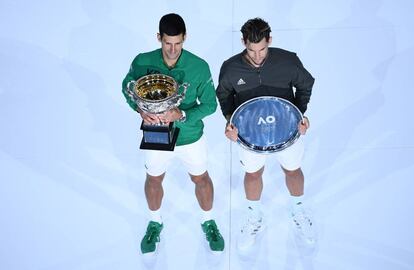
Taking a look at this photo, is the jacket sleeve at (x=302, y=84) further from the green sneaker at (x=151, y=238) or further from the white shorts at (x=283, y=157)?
the green sneaker at (x=151, y=238)

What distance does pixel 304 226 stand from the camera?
4754mm

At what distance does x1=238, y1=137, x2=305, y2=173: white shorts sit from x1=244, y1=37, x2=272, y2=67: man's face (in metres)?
0.73

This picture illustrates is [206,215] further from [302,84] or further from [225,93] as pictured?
[302,84]

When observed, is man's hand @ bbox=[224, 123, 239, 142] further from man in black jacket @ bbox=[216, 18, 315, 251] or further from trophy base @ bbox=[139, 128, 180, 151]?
trophy base @ bbox=[139, 128, 180, 151]

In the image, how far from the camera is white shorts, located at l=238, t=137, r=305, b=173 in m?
4.32

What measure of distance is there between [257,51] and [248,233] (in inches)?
65.8

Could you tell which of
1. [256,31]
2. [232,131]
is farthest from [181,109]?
[256,31]

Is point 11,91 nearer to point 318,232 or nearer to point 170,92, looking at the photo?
point 170,92

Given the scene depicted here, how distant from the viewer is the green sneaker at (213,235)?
4.67 metres

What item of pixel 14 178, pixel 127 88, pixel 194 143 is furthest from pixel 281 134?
pixel 14 178

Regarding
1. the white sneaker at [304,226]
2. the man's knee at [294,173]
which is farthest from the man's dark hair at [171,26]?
the white sneaker at [304,226]

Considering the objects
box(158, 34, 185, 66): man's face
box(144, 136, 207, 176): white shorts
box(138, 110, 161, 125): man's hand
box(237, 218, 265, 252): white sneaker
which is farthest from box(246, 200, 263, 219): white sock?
box(158, 34, 185, 66): man's face

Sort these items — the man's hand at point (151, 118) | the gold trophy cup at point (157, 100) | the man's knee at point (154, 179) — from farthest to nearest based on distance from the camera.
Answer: the man's knee at point (154, 179) < the man's hand at point (151, 118) < the gold trophy cup at point (157, 100)

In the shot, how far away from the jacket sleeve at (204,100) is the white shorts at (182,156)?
0.97 ft
